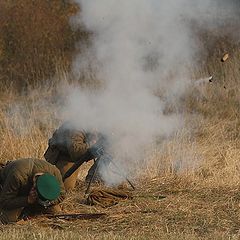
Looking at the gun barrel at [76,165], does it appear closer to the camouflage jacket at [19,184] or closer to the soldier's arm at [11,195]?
the camouflage jacket at [19,184]

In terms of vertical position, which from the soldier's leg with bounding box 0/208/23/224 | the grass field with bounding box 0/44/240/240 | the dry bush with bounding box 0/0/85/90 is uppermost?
the dry bush with bounding box 0/0/85/90

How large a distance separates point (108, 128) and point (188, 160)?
1.85m

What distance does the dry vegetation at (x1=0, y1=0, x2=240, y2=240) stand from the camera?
748cm

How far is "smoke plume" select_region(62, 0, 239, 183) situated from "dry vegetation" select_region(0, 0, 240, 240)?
62cm

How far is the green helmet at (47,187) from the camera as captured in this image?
25.3 feet

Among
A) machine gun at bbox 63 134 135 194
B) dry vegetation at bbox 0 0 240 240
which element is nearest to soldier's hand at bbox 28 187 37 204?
dry vegetation at bbox 0 0 240 240

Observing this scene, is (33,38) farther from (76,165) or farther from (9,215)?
(9,215)

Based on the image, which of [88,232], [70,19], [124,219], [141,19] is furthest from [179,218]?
[70,19]

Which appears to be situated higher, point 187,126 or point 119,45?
point 119,45

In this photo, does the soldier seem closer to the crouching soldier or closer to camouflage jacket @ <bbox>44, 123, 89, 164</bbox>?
camouflage jacket @ <bbox>44, 123, 89, 164</bbox>

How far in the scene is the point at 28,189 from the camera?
26.3ft

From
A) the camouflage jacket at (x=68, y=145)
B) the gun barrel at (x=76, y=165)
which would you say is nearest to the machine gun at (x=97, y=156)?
the gun barrel at (x=76, y=165)

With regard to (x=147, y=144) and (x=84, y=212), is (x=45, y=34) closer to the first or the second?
(x=147, y=144)

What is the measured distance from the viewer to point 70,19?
18.8 meters
